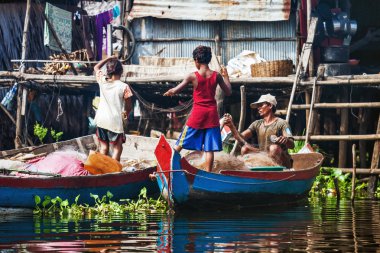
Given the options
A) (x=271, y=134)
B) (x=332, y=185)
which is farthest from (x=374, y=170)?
(x=271, y=134)

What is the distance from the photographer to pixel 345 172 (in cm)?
1638

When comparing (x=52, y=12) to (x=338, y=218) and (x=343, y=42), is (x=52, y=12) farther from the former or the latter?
(x=338, y=218)

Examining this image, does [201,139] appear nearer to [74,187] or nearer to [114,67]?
[74,187]

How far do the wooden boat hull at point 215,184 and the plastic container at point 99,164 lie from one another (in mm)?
983

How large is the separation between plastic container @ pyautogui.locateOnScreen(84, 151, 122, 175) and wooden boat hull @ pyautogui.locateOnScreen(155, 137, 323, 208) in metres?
0.98

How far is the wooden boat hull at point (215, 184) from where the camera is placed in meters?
11.8

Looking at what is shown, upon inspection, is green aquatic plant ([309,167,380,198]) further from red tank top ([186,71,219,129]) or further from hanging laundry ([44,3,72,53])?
hanging laundry ([44,3,72,53])

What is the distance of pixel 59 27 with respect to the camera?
2031 cm

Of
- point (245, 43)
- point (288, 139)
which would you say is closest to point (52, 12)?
point (245, 43)

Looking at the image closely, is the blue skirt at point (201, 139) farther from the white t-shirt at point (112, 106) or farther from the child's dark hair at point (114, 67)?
the child's dark hair at point (114, 67)

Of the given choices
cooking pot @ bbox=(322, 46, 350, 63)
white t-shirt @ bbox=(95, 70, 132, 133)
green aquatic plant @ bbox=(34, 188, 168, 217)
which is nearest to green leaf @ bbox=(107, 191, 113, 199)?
green aquatic plant @ bbox=(34, 188, 168, 217)

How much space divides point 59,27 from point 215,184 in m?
9.17

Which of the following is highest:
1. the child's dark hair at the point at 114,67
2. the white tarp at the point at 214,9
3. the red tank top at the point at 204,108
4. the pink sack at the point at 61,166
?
the white tarp at the point at 214,9

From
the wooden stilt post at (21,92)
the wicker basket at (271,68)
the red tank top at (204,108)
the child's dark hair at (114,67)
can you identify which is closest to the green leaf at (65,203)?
the red tank top at (204,108)
